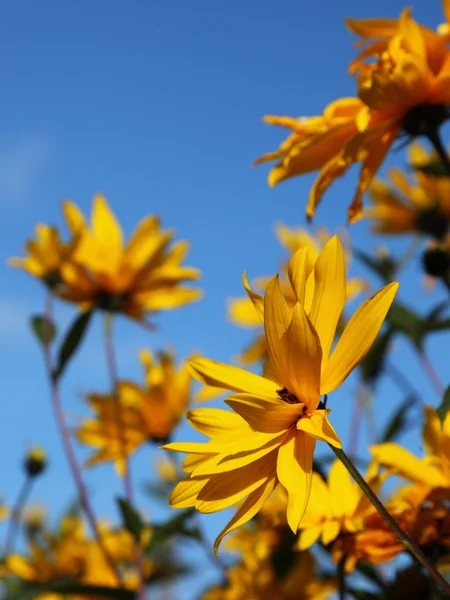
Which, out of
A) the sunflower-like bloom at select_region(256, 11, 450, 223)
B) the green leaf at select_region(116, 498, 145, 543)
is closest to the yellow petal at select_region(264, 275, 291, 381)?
the sunflower-like bloom at select_region(256, 11, 450, 223)

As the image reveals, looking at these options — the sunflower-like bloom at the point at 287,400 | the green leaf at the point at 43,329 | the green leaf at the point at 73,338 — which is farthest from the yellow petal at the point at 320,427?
the green leaf at the point at 43,329

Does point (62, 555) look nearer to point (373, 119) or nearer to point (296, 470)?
point (373, 119)

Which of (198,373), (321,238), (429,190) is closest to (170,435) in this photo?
(321,238)

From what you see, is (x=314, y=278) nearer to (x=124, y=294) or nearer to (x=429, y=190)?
(x=124, y=294)

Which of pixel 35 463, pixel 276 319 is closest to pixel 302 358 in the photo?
pixel 276 319

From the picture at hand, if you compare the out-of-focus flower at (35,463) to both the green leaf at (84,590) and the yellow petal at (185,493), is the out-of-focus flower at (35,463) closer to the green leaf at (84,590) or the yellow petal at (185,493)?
the green leaf at (84,590)

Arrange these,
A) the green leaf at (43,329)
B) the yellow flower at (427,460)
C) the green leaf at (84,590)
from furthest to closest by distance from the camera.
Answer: the green leaf at (43,329), the green leaf at (84,590), the yellow flower at (427,460)
